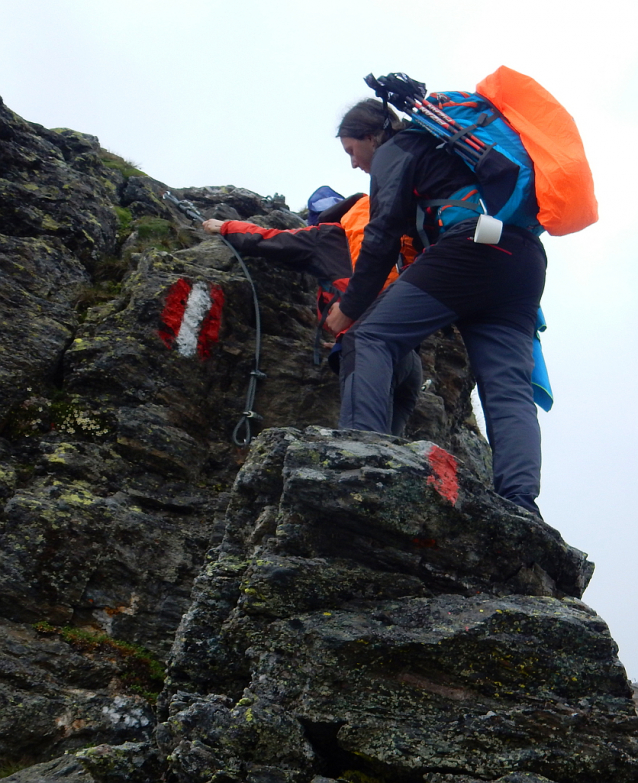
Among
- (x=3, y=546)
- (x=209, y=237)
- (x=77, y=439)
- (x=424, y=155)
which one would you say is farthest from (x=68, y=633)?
(x=209, y=237)

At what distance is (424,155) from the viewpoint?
597 centimetres

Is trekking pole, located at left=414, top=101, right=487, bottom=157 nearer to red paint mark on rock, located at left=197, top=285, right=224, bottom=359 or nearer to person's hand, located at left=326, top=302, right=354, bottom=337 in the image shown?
person's hand, located at left=326, top=302, right=354, bottom=337

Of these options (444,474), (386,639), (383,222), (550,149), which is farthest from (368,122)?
(386,639)

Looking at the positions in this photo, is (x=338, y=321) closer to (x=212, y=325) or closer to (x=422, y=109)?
(x=212, y=325)

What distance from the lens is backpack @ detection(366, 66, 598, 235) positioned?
5457 mm

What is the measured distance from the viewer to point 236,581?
463 centimetres

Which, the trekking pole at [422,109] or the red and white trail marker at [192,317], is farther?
the red and white trail marker at [192,317]

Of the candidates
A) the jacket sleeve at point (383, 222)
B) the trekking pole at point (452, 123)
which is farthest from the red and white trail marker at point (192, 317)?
the trekking pole at point (452, 123)

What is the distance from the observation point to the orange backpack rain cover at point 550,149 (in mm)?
5418

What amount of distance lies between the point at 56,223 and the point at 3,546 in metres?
4.01

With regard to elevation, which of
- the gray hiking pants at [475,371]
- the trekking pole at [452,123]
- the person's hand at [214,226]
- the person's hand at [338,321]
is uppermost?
the person's hand at [214,226]

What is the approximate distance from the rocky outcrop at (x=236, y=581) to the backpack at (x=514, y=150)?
6.78 ft

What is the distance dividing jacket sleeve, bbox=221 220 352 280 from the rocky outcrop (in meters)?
0.76

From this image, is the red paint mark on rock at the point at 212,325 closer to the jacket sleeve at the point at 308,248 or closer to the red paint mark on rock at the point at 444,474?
the jacket sleeve at the point at 308,248
